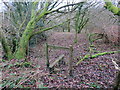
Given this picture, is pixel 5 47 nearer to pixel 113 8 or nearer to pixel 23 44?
pixel 23 44

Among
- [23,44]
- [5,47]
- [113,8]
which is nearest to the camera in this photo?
[113,8]

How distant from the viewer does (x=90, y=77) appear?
4.65m

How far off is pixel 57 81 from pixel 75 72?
1.41 metres

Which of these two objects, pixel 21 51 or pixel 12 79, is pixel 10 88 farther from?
pixel 21 51

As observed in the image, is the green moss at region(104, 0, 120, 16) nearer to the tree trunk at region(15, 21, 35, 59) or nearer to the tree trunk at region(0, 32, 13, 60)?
the tree trunk at region(15, 21, 35, 59)

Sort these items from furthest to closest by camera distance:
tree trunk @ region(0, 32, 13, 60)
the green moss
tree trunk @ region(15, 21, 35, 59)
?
tree trunk @ region(15, 21, 35, 59)
tree trunk @ region(0, 32, 13, 60)
the green moss

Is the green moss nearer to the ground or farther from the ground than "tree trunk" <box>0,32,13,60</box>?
farther from the ground

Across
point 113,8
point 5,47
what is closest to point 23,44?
point 5,47

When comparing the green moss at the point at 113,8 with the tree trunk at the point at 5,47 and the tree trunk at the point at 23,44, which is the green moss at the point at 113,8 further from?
the tree trunk at the point at 5,47

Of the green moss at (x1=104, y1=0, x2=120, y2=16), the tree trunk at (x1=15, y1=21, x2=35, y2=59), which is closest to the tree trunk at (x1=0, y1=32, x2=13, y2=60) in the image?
the tree trunk at (x1=15, y1=21, x2=35, y2=59)

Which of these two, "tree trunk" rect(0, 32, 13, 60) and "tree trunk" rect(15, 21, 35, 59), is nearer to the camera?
"tree trunk" rect(0, 32, 13, 60)

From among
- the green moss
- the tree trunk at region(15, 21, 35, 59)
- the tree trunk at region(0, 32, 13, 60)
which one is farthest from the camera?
the tree trunk at region(15, 21, 35, 59)

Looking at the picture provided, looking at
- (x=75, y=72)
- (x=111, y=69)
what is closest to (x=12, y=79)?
(x=75, y=72)

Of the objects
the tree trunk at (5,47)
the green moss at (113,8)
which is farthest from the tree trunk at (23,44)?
the green moss at (113,8)
